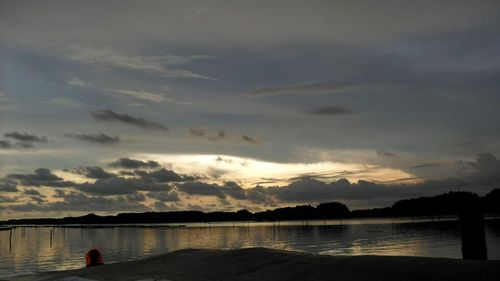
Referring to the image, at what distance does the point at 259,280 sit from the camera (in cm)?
1009

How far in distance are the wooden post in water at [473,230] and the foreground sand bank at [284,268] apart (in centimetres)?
97

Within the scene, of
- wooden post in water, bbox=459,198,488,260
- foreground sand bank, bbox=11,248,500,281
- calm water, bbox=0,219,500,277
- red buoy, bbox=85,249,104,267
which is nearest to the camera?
foreground sand bank, bbox=11,248,500,281

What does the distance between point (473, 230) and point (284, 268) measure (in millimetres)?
3906

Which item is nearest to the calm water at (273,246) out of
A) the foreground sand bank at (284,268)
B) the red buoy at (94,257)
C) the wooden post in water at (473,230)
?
the red buoy at (94,257)

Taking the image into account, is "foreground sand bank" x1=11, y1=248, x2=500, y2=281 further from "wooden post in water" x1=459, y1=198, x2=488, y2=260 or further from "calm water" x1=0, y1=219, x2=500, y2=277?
"calm water" x1=0, y1=219, x2=500, y2=277

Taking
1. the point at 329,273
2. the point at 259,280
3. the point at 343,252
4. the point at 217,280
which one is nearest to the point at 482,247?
the point at 329,273

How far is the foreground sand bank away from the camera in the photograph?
816cm

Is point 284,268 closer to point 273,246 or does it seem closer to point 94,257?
point 94,257

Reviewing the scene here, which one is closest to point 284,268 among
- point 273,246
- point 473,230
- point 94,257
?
point 473,230

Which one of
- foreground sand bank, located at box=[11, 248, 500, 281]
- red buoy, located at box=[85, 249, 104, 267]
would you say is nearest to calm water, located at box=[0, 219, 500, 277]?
red buoy, located at box=[85, 249, 104, 267]

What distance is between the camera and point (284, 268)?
10508 mm

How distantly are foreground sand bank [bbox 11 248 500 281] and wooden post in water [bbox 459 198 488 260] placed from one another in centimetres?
97

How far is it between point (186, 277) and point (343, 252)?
176 feet

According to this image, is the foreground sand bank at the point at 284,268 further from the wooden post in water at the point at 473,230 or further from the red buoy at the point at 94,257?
the red buoy at the point at 94,257
